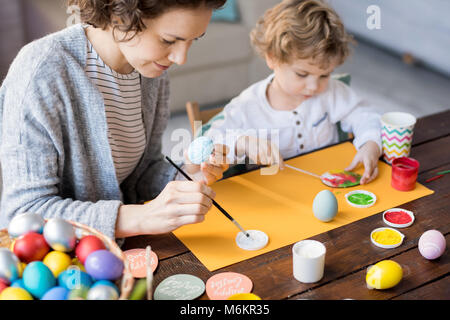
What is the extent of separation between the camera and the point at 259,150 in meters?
1.55

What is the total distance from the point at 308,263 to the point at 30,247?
516mm

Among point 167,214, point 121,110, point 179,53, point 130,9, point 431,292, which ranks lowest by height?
point 431,292

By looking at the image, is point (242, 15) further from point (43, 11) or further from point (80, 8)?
point (80, 8)

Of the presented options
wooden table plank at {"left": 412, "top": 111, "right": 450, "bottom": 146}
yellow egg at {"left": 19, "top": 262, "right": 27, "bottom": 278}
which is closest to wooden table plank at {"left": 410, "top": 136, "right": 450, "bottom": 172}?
wooden table plank at {"left": 412, "top": 111, "right": 450, "bottom": 146}

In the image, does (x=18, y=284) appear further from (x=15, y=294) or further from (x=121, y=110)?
(x=121, y=110)

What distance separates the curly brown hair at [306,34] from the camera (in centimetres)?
172

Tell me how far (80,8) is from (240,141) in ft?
2.03

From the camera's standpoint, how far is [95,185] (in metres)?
1.41

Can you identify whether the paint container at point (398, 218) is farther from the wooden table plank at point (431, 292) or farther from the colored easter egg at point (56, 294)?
the colored easter egg at point (56, 294)

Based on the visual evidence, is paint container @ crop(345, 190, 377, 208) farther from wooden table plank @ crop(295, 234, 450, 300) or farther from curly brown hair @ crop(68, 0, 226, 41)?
curly brown hair @ crop(68, 0, 226, 41)

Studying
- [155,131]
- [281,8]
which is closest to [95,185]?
[155,131]

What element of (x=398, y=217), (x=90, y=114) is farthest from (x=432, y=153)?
(x=90, y=114)

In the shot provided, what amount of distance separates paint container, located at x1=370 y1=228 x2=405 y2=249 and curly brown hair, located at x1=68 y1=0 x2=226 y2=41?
618 millimetres

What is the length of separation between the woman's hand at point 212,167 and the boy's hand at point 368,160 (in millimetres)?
356
